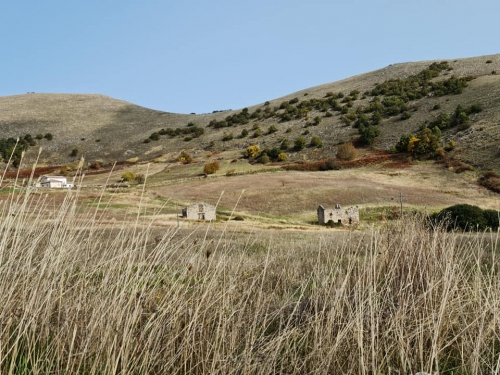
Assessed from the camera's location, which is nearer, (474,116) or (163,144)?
(474,116)

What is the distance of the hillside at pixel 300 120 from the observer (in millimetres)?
62062

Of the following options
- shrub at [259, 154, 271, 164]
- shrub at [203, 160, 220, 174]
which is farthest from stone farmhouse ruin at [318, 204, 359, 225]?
shrub at [259, 154, 271, 164]

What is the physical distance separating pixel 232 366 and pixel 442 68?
95.2 m

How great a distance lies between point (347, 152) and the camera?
58344 mm

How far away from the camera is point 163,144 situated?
265 ft

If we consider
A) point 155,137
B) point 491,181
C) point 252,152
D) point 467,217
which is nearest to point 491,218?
point 467,217

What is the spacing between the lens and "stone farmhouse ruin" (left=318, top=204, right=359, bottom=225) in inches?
1371

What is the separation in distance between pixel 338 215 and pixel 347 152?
24.9 metres

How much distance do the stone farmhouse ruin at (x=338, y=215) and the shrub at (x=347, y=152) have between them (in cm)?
2390

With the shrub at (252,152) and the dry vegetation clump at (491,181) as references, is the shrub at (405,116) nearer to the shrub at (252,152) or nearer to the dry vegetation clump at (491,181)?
the shrub at (252,152)

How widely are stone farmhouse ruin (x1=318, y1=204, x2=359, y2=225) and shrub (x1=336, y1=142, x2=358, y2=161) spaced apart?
2390cm

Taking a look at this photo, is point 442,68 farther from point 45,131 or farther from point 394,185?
point 45,131

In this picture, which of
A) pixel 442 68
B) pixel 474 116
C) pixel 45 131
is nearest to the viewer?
pixel 474 116

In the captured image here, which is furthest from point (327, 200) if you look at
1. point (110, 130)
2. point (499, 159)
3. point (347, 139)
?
point (110, 130)
